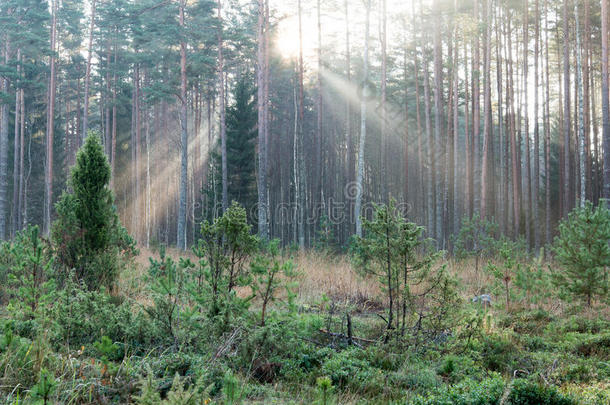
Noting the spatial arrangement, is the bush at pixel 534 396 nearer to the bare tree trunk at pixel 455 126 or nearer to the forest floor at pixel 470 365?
the forest floor at pixel 470 365

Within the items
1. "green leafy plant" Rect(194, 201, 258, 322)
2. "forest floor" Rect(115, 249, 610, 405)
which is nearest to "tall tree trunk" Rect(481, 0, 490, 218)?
"forest floor" Rect(115, 249, 610, 405)

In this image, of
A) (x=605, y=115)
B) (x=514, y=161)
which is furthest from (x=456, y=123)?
(x=605, y=115)

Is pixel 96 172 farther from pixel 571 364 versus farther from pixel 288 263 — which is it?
pixel 571 364

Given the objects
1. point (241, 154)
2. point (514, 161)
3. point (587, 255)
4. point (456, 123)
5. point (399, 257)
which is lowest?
point (587, 255)

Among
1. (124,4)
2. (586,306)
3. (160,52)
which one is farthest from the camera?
(160,52)

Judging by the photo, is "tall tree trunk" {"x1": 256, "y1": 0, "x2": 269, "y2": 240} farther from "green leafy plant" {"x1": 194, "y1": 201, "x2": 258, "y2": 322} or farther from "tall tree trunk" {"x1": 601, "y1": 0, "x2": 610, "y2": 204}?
"green leafy plant" {"x1": 194, "y1": 201, "x2": 258, "y2": 322}

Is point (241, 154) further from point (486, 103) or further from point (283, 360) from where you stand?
point (283, 360)

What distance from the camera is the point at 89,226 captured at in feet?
22.9

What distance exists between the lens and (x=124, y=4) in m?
24.5

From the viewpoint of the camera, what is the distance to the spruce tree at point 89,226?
688 centimetres

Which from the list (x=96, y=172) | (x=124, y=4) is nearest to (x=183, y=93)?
(x=124, y=4)

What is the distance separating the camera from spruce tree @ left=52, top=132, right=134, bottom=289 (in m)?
6.88

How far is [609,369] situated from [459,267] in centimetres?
747

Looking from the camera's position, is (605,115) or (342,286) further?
(605,115)
